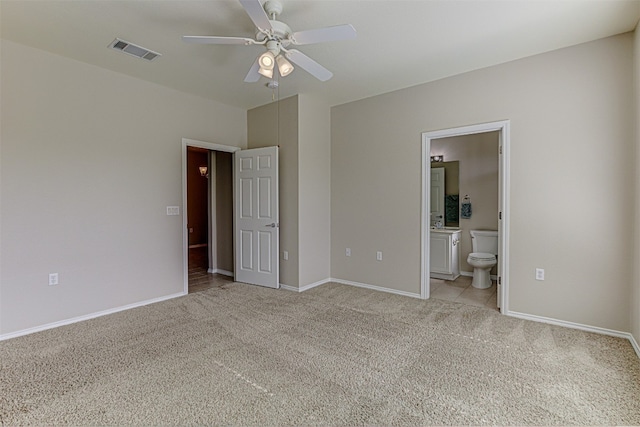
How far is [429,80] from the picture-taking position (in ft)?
12.4

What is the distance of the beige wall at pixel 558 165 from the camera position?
110 inches

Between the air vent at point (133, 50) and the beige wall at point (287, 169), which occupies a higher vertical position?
the air vent at point (133, 50)

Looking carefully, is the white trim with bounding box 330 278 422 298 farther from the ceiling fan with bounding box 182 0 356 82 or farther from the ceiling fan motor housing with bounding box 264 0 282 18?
the ceiling fan motor housing with bounding box 264 0 282 18

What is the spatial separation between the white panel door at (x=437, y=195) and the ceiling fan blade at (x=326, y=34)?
3.85 m

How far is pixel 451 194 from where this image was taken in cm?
537

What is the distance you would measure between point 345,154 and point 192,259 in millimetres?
4213

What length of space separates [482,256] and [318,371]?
3.25 meters

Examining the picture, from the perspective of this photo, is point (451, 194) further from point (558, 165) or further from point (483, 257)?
point (558, 165)

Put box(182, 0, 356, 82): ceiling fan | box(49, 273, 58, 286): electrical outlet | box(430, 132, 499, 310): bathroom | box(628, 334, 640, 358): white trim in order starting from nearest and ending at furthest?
box(182, 0, 356, 82): ceiling fan < box(628, 334, 640, 358): white trim < box(49, 273, 58, 286): electrical outlet < box(430, 132, 499, 310): bathroom

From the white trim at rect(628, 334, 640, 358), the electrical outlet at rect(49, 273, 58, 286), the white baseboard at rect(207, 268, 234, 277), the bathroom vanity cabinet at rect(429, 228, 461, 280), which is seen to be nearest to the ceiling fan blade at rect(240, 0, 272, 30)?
the electrical outlet at rect(49, 273, 58, 286)

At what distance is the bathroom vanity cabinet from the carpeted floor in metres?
1.51

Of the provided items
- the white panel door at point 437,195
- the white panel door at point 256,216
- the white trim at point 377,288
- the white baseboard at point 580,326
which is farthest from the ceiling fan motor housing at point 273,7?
the white panel door at point 437,195

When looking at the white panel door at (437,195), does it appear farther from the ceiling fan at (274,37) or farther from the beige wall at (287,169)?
the ceiling fan at (274,37)

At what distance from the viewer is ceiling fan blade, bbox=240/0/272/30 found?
183 cm
